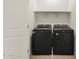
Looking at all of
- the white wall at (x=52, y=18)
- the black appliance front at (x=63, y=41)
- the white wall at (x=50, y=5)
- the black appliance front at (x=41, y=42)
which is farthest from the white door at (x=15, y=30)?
the white wall at (x=52, y=18)

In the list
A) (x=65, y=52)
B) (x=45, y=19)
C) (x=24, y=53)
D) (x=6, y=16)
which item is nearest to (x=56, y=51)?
(x=65, y=52)

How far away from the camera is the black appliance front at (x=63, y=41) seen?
3387 millimetres

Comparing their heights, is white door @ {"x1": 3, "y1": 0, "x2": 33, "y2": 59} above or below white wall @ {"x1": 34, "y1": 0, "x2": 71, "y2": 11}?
below

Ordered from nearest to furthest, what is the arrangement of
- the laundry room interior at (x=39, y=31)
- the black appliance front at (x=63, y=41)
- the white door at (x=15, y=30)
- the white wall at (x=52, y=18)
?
the white door at (x=15, y=30) → the laundry room interior at (x=39, y=31) → the black appliance front at (x=63, y=41) → the white wall at (x=52, y=18)

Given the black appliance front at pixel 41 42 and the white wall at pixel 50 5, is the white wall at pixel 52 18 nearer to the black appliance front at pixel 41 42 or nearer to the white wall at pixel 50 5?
the white wall at pixel 50 5

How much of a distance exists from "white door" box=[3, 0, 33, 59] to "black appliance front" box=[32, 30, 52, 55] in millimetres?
318

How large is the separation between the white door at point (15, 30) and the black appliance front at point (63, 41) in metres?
0.70

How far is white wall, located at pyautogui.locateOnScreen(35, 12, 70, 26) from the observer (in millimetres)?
Answer: 4570

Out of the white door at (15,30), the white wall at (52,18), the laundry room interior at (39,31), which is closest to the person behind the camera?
the white door at (15,30)

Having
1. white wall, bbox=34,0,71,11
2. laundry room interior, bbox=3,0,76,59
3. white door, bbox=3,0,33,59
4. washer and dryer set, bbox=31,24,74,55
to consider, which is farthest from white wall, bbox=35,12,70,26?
white door, bbox=3,0,33,59

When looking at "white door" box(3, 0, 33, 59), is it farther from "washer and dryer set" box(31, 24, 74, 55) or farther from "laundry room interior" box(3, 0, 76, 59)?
"washer and dryer set" box(31, 24, 74, 55)

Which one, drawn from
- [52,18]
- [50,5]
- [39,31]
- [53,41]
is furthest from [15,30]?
[52,18]

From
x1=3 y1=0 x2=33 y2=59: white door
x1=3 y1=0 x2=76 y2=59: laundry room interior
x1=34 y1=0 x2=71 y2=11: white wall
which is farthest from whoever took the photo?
x1=34 y1=0 x2=71 y2=11: white wall

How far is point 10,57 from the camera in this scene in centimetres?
225
